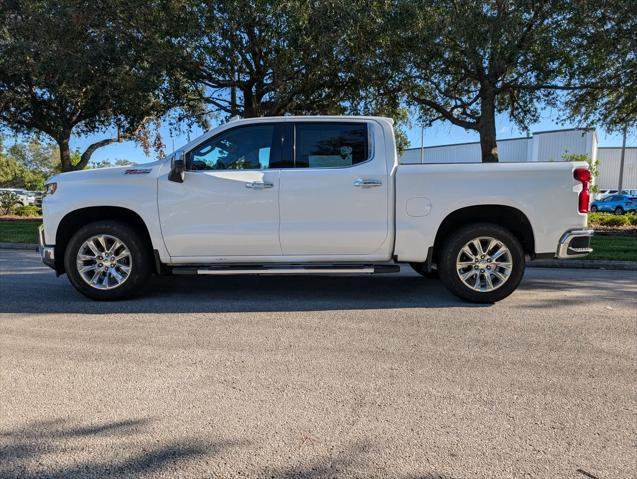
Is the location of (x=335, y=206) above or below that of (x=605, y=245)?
above

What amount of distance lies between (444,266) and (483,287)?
530 millimetres

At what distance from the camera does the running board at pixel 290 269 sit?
5414 millimetres

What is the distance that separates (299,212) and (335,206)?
0.41m

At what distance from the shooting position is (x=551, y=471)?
2.37 m

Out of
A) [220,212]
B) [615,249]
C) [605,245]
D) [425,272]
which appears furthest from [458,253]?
[605,245]

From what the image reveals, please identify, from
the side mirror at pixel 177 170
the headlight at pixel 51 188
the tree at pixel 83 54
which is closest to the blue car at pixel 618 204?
the tree at pixel 83 54

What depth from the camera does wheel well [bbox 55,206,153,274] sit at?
560cm

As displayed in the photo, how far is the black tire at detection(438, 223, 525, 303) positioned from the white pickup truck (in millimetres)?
13

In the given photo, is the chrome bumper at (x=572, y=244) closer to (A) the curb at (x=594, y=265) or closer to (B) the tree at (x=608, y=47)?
(A) the curb at (x=594, y=265)

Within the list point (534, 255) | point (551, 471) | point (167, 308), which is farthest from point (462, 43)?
point (551, 471)

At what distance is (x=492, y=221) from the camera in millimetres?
5793

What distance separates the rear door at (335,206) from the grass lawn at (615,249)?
6100 mm

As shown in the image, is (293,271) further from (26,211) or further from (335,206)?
(26,211)

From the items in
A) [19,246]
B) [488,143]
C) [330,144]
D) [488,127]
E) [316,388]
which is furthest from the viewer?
[488,143]
